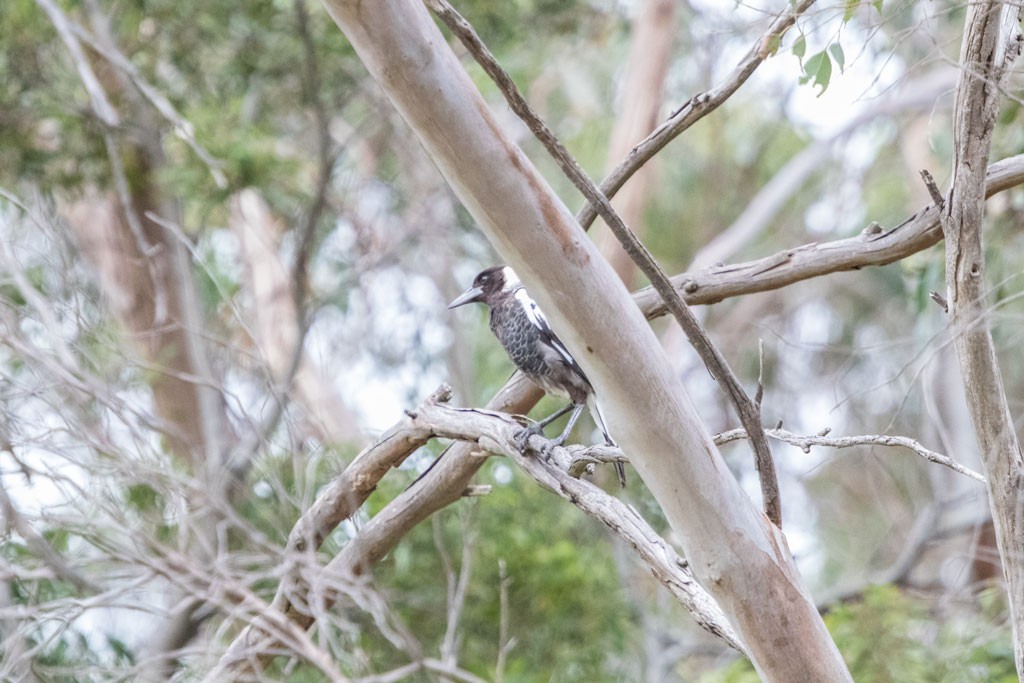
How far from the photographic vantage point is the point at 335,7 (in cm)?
188

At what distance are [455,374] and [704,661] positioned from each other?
331cm

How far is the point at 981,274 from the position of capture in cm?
219

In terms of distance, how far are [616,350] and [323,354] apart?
352 centimetres

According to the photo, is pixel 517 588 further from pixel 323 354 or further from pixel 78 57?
pixel 78 57

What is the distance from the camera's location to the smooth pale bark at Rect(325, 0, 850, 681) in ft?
6.38

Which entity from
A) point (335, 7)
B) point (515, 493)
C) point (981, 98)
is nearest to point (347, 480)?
point (335, 7)

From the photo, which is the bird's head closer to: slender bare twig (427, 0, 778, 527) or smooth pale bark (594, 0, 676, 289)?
smooth pale bark (594, 0, 676, 289)

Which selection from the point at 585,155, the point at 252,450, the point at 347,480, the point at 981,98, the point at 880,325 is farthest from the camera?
the point at 880,325

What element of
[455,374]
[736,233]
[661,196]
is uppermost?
[661,196]

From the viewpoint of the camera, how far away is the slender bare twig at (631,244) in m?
2.00

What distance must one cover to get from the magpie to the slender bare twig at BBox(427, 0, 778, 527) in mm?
843

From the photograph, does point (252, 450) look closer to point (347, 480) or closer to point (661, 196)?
point (347, 480)

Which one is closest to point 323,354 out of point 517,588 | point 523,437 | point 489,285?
point 517,588

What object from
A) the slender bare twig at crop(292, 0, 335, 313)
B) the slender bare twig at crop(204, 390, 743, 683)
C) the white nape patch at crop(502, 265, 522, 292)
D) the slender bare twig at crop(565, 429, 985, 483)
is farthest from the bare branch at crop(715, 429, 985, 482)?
the slender bare twig at crop(292, 0, 335, 313)
